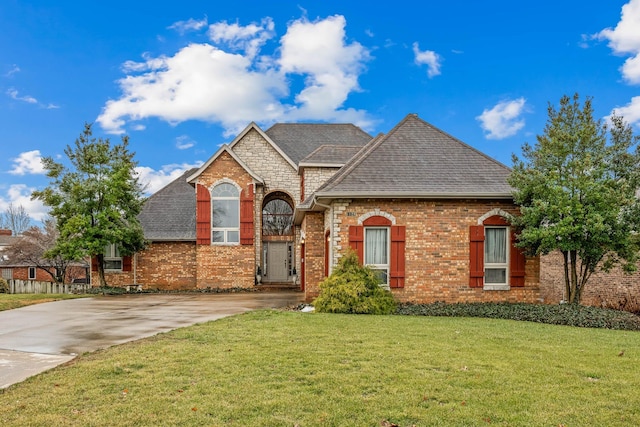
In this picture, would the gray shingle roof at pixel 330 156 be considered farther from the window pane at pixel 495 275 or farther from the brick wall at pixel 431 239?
the window pane at pixel 495 275

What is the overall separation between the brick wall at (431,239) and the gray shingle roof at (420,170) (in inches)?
17.6

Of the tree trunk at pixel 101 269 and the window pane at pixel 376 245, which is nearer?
the window pane at pixel 376 245

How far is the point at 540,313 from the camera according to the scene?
1222 cm

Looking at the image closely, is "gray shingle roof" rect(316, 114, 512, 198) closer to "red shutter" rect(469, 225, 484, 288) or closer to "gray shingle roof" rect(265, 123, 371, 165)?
"red shutter" rect(469, 225, 484, 288)

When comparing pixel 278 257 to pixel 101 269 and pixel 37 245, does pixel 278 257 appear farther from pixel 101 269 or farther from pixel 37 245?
pixel 37 245

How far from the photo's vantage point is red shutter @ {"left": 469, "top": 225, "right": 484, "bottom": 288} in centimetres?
1425

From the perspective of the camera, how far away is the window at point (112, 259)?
23234 mm

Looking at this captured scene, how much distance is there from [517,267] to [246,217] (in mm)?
12446

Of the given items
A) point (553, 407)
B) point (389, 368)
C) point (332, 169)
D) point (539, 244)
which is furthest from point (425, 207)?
point (553, 407)

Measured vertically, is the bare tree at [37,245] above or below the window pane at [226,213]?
below

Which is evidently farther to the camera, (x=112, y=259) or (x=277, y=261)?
(x=277, y=261)

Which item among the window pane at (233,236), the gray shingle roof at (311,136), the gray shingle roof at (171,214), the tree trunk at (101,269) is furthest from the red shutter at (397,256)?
the tree trunk at (101,269)

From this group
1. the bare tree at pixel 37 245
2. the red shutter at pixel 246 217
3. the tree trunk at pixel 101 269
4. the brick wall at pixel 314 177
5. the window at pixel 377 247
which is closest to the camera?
the window at pixel 377 247

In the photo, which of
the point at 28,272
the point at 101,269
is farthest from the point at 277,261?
the point at 28,272
